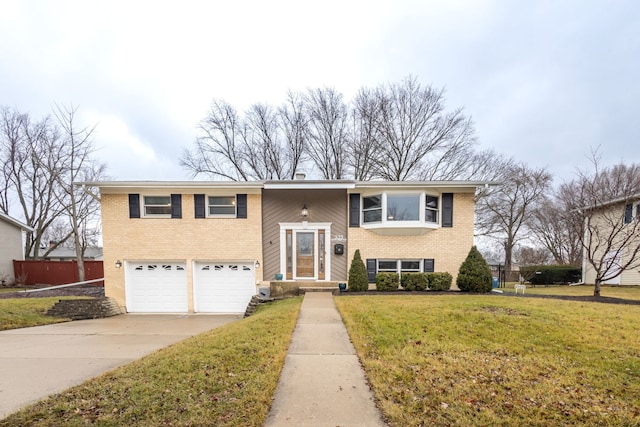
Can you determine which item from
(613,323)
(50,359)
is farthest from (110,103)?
(613,323)

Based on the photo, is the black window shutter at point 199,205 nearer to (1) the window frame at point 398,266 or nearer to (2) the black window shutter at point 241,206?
(2) the black window shutter at point 241,206

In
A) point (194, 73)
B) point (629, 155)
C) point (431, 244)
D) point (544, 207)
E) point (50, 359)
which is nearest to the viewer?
point (50, 359)

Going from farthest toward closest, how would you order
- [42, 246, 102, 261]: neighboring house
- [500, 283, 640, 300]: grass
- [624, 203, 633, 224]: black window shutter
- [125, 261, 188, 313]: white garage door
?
[42, 246, 102, 261]: neighboring house < [624, 203, 633, 224]: black window shutter < [125, 261, 188, 313]: white garage door < [500, 283, 640, 300]: grass

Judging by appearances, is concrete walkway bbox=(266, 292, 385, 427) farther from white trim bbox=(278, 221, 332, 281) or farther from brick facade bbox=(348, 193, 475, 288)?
brick facade bbox=(348, 193, 475, 288)

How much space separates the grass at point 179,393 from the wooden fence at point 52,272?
15450 millimetres

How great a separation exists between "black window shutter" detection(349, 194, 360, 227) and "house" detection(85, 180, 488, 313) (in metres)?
0.04

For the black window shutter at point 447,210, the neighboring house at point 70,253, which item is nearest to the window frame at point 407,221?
the black window shutter at point 447,210

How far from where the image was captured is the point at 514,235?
2122 centimetres

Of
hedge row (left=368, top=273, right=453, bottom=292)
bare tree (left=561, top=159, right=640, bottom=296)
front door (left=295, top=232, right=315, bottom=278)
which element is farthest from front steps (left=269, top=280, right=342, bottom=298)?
bare tree (left=561, top=159, right=640, bottom=296)

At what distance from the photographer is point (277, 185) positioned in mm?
9586

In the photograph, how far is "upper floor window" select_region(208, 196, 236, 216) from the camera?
10109 mm

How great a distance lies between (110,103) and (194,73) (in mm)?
5852

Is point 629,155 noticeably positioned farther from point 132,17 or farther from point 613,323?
point 132,17

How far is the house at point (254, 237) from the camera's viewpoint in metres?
9.88
